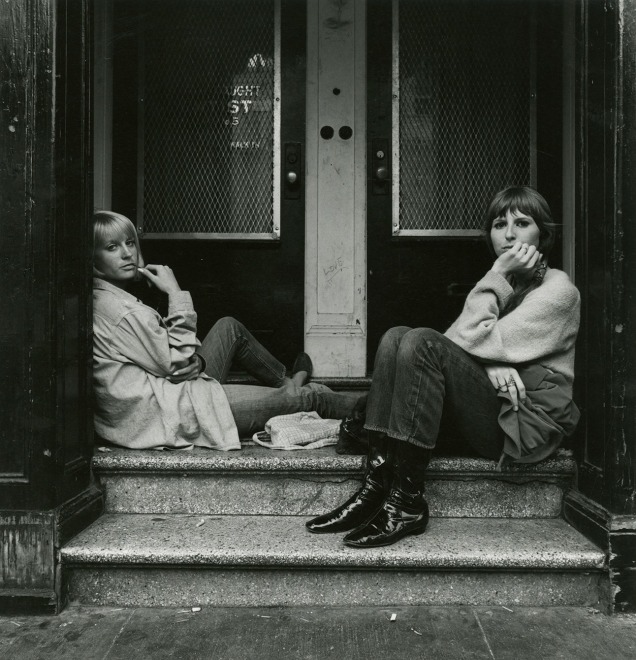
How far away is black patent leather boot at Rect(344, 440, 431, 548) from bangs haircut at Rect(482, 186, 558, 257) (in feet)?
3.08

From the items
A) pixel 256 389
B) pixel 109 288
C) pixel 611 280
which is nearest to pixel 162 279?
pixel 109 288

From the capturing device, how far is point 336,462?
7.59 feet

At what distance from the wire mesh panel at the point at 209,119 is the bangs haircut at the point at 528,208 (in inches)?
57.3

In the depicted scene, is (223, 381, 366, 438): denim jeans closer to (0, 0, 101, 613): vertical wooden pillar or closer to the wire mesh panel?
(0, 0, 101, 613): vertical wooden pillar

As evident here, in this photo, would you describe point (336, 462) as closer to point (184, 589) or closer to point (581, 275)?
point (184, 589)

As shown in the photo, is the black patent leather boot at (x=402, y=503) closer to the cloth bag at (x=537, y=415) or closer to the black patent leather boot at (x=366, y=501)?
the black patent leather boot at (x=366, y=501)

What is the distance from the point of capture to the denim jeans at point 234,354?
2895mm

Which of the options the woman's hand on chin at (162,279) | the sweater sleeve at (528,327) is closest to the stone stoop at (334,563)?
the sweater sleeve at (528,327)

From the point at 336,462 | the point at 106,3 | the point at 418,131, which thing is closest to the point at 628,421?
the point at 336,462

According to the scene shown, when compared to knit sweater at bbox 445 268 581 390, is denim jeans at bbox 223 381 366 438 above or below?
below

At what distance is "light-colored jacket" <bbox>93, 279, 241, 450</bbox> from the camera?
240 cm

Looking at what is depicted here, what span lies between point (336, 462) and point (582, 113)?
1516 millimetres

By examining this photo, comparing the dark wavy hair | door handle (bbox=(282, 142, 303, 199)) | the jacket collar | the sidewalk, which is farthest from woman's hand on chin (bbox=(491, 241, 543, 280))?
door handle (bbox=(282, 142, 303, 199))

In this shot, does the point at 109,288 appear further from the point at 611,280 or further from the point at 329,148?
the point at 611,280
